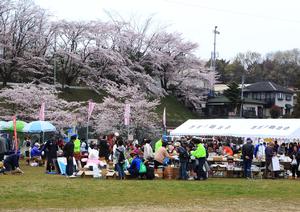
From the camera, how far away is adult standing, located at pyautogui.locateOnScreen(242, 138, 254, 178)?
63.0 ft

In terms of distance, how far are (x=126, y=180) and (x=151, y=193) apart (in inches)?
161

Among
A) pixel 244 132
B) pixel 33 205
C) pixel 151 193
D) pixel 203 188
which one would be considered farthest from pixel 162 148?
pixel 244 132

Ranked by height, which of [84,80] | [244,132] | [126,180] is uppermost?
[84,80]

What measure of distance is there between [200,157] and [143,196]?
5.60 m

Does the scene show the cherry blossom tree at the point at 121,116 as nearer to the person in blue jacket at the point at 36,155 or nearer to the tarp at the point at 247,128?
the tarp at the point at 247,128

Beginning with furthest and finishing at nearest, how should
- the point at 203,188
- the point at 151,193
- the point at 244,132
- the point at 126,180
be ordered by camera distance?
1. the point at 244,132
2. the point at 126,180
3. the point at 203,188
4. the point at 151,193

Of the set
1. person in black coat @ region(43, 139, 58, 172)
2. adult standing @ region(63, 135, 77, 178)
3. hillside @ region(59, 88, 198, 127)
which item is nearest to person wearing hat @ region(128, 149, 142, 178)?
adult standing @ region(63, 135, 77, 178)

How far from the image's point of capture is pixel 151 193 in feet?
44.4

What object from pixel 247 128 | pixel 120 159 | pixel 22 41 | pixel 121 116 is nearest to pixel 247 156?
pixel 120 159

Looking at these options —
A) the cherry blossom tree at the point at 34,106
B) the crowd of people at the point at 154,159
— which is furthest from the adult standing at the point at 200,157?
the cherry blossom tree at the point at 34,106

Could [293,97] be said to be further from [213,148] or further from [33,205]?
[33,205]

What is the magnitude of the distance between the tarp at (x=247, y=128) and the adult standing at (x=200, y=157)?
9056 millimetres

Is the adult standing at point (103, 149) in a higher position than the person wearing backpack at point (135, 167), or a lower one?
higher

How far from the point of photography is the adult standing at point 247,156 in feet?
63.0
